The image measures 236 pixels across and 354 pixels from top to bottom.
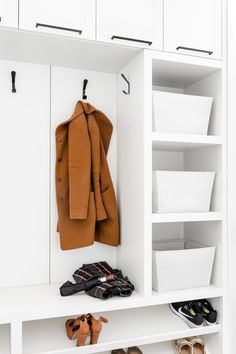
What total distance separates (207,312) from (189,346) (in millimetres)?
210

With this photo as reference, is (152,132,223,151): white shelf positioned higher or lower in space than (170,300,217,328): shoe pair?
higher

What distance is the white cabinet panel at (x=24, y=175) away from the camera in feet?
6.23

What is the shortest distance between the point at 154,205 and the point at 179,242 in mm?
508

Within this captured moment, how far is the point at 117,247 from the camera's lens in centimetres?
209

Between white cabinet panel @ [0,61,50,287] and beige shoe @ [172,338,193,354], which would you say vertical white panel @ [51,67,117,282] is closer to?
white cabinet panel @ [0,61,50,287]

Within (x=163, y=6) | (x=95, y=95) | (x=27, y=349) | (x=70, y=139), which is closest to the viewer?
(x=27, y=349)

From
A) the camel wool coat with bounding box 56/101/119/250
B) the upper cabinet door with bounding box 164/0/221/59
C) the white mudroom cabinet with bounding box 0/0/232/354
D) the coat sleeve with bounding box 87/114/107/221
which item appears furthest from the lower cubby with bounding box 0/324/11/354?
the upper cabinet door with bounding box 164/0/221/59

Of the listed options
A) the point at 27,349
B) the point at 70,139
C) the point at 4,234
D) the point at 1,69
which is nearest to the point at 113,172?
the point at 70,139

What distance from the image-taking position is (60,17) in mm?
1582

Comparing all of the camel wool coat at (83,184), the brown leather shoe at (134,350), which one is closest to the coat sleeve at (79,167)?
the camel wool coat at (83,184)

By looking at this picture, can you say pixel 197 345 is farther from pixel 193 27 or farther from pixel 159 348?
pixel 193 27

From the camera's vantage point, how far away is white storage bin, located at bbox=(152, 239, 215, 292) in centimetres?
180

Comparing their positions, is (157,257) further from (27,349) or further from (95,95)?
(95,95)

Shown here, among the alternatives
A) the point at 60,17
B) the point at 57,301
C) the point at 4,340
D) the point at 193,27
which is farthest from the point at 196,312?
the point at 60,17
